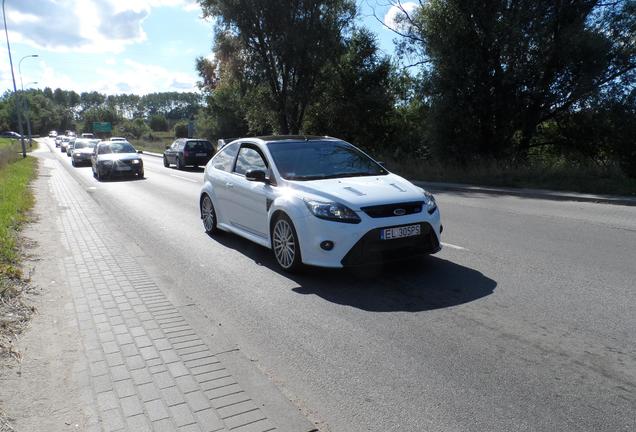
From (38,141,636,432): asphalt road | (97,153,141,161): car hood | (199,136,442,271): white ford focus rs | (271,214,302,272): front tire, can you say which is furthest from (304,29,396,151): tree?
(271,214,302,272): front tire

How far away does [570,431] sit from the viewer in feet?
9.37

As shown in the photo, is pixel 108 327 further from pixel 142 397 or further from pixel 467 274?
pixel 467 274

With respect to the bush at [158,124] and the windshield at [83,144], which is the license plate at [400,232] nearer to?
the windshield at [83,144]

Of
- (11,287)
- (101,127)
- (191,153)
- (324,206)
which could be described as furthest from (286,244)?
(101,127)

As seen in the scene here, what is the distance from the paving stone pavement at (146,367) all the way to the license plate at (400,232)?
2.29 m

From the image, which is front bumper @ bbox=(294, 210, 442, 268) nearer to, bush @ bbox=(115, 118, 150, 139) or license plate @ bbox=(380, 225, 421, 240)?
license plate @ bbox=(380, 225, 421, 240)

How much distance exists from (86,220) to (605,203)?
38.4ft

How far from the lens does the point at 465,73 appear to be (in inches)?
775

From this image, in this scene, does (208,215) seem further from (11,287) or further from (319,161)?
(11,287)

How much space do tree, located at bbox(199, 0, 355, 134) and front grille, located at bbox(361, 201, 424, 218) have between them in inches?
898

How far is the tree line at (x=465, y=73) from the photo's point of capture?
18.1 m

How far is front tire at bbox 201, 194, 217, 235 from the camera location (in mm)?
8688

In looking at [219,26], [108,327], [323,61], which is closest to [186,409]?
[108,327]

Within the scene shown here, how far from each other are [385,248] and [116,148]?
20.0 metres
